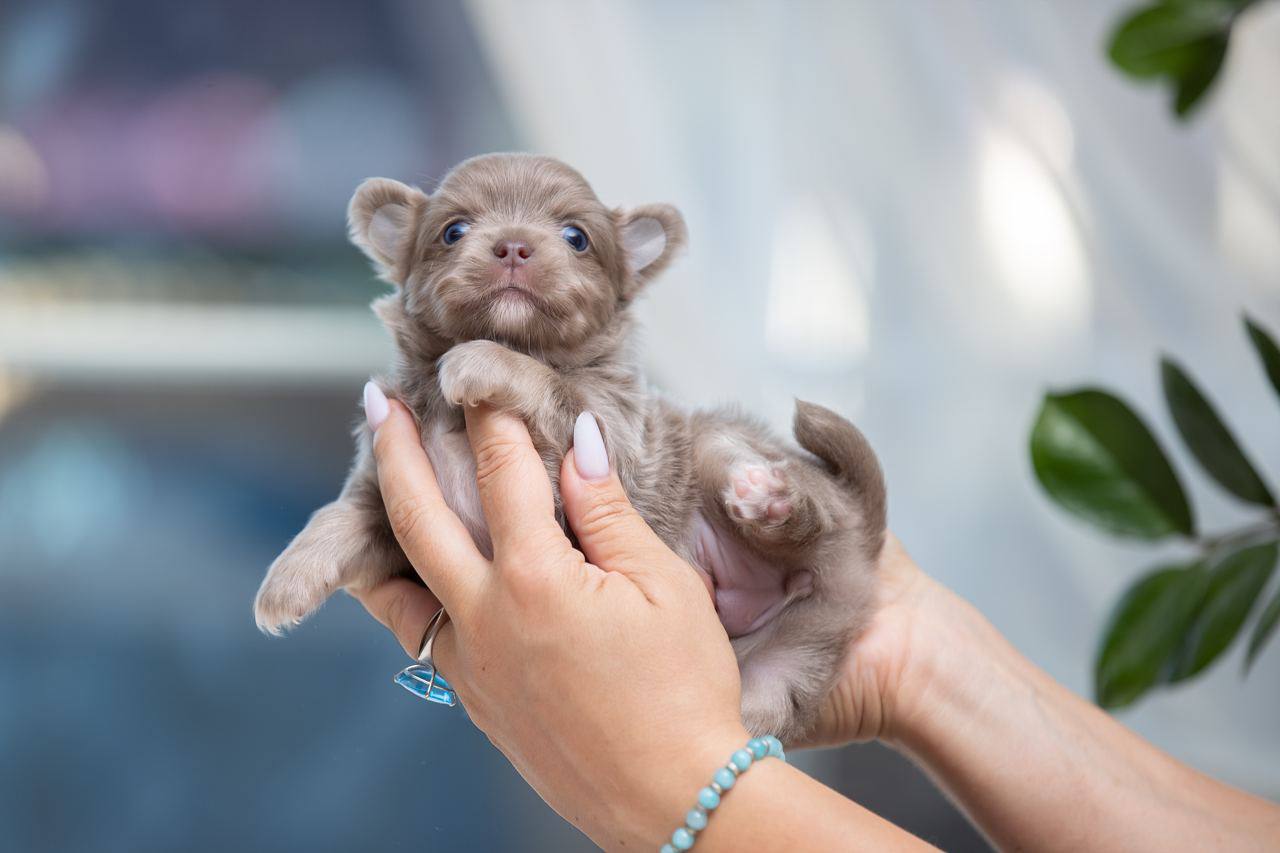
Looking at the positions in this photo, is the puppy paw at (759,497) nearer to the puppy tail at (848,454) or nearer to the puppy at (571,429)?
the puppy at (571,429)

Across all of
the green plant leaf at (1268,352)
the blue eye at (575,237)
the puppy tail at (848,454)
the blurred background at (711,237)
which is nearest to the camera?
the blue eye at (575,237)

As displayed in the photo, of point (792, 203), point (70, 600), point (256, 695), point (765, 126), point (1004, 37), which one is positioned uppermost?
point (1004, 37)

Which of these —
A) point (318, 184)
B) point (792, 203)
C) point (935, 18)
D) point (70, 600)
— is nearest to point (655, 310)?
point (792, 203)

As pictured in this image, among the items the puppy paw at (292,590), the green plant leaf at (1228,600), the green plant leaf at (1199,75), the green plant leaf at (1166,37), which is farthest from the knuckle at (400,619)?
the green plant leaf at (1199,75)

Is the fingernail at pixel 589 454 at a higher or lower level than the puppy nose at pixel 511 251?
lower

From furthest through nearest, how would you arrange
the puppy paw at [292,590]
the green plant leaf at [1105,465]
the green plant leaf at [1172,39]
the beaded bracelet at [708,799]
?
the green plant leaf at [1172,39] → the green plant leaf at [1105,465] → the puppy paw at [292,590] → the beaded bracelet at [708,799]

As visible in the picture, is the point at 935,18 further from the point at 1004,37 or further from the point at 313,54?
the point at 313,54
